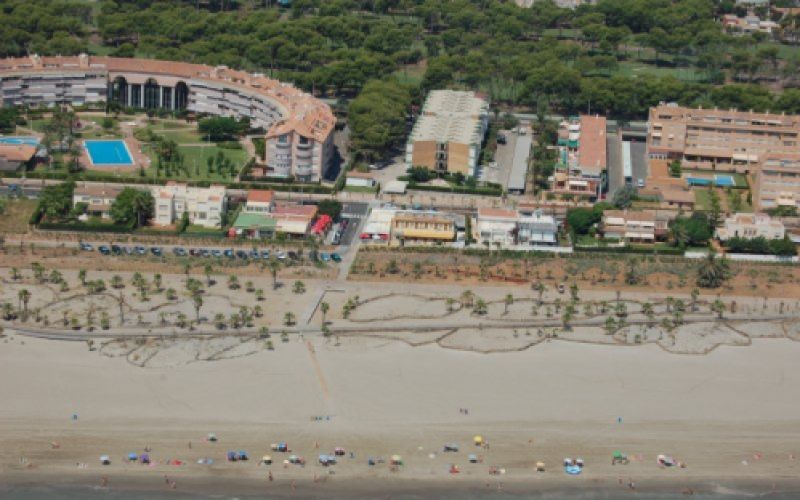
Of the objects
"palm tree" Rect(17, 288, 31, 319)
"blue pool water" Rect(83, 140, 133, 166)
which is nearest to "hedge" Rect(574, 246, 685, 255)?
"palm tree" Rect(17, 288, 31, 319)

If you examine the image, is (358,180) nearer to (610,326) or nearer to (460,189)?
(460,189)

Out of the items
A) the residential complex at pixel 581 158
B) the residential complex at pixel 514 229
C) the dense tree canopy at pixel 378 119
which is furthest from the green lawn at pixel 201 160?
the residential complex at pixel 581 158

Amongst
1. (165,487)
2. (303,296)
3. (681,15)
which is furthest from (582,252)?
(681,15)

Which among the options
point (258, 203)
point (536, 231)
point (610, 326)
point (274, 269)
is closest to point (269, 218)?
point (258, 203)

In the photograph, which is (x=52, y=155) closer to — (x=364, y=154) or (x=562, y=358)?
(x=364, y=154)

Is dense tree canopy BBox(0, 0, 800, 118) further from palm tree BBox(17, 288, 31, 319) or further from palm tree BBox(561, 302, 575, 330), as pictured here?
palm tree BBox(17, 288, 31, 319)

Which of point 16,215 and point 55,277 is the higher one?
point 16,215
